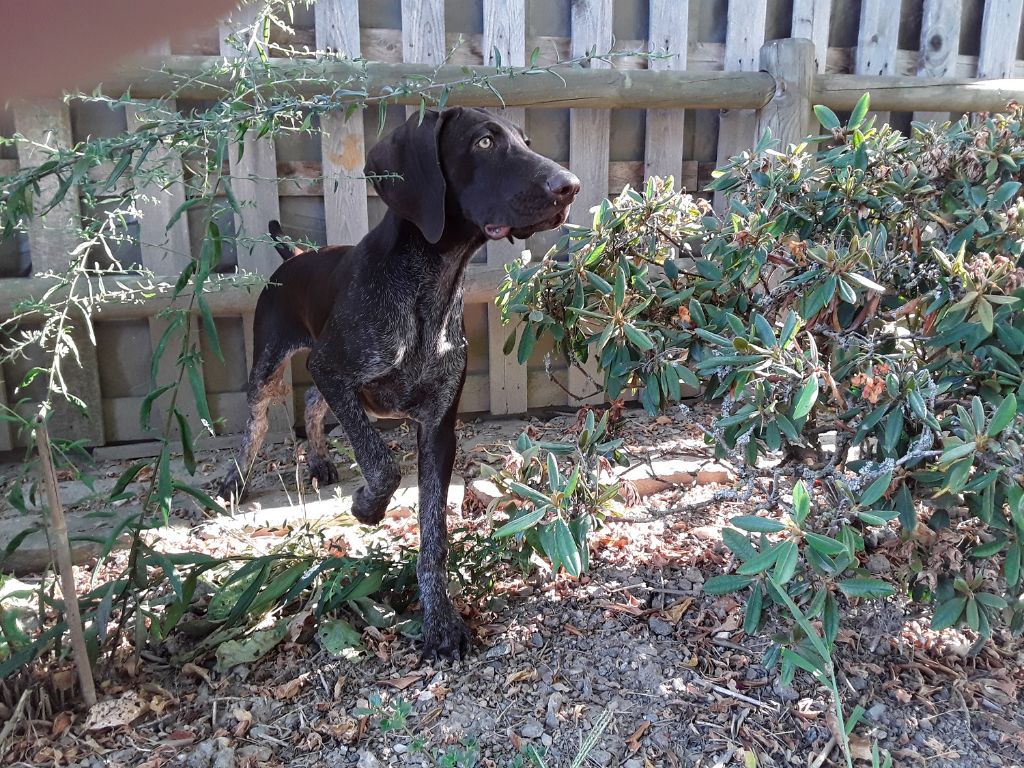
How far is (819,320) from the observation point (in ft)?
8.02

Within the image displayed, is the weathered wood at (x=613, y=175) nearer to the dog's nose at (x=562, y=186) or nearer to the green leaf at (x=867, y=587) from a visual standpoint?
the dog's nose at (x=562, y=186)

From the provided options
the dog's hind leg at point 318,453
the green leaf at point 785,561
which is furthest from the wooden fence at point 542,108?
the green leaf at point 785,561

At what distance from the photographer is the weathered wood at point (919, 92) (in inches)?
172

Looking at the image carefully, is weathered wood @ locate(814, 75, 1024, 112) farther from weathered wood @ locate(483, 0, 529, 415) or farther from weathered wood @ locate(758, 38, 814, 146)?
weathered wood @ locate(483, 0, 529, 415)

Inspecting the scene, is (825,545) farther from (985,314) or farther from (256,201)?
(256,201)

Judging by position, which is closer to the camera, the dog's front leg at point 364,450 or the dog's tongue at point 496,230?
the dog's tongue at point 496,230

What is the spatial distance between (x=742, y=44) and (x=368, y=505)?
3211 mm

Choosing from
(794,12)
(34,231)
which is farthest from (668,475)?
(34,231)

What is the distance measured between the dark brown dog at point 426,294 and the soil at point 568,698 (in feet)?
0.74

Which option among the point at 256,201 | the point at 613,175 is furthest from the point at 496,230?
the point at 613,175

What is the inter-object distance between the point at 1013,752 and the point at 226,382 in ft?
12.1

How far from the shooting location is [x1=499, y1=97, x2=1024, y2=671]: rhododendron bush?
1838mm

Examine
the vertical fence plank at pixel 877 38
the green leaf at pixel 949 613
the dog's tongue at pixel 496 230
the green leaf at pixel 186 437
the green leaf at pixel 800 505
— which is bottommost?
the green leaf at pixel 949 613

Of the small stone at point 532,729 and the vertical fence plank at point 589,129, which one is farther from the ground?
the vertical fence plank at point 589,129
